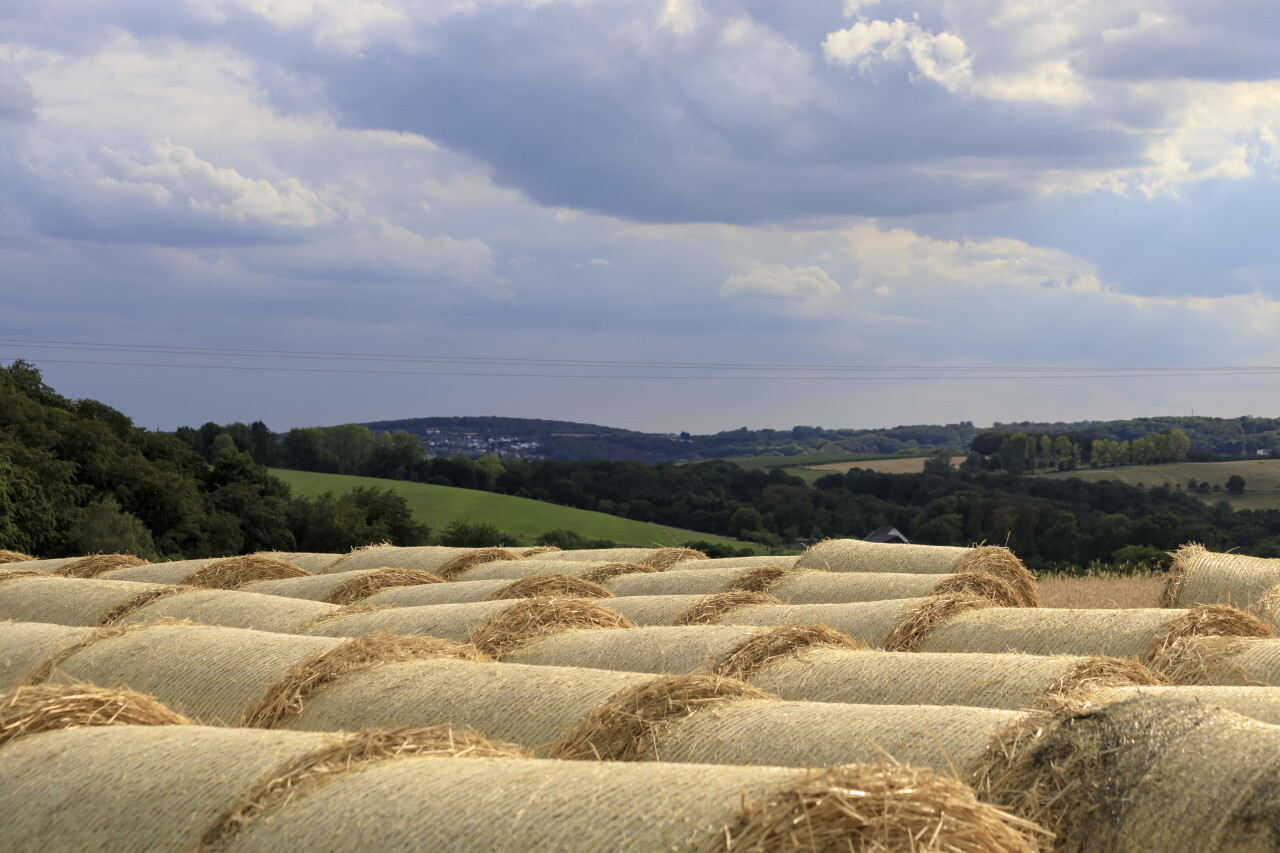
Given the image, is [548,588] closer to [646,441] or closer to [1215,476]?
[1215,476]

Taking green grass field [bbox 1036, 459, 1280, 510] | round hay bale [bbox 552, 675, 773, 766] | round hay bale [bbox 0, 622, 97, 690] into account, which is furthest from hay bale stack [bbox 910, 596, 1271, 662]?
green grass field [bbox 1036, 459, 1280, 510]

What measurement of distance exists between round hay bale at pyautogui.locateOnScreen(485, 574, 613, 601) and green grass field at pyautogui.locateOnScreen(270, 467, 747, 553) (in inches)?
1596

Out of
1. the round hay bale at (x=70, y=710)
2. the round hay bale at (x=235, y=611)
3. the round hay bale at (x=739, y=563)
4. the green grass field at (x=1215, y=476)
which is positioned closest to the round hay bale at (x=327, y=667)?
the round hay bale at (x=70, y=710)

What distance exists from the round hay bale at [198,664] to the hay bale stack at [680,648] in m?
1.53

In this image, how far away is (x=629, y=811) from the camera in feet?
9.15

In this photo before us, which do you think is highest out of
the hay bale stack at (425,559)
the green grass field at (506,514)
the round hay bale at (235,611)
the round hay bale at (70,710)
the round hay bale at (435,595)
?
the round hay bale at (70,710)

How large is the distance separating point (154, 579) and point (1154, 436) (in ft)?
197

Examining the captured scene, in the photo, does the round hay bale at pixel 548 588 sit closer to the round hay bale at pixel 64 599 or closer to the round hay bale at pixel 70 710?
the round hay bale at pixel 64 599

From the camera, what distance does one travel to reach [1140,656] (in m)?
6.28

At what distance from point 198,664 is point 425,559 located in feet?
Answer: 28.2

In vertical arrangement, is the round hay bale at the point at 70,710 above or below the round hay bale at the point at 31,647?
above

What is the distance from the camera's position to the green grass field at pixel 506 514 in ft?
184

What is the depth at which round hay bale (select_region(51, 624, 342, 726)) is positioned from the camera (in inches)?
233

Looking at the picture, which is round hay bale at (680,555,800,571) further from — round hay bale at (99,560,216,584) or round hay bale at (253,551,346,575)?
round hay bale at (99,560,216,584)
